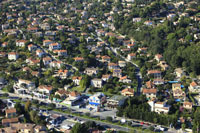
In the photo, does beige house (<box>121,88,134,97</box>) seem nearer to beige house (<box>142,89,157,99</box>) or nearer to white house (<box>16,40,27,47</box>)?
beige house (<box>142,89,157,99</box>)

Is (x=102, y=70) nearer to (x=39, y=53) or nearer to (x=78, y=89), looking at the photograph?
(x=78, y=89)

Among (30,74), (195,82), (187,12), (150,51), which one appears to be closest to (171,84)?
(195,82)

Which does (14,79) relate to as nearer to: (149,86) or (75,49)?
(75,49)

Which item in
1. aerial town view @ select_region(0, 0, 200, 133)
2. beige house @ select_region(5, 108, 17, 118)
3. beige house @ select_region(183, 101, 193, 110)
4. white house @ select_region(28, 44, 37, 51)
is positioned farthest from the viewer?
white house @ select_region(28, 44, 37, 51)

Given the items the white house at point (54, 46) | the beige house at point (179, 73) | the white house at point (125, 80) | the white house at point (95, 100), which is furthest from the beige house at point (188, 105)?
the white house at point (54, 46)

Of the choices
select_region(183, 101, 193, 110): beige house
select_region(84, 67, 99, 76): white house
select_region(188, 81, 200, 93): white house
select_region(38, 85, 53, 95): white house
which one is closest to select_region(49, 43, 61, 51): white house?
select_region(84, 67, 99, 76): white house

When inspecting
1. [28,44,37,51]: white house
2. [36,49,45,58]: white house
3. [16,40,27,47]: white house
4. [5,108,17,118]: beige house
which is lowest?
[5,108,17,118]: beige house

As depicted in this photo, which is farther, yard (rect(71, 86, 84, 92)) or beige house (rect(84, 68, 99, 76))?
beige house (rect(84, 68, 99, 76))

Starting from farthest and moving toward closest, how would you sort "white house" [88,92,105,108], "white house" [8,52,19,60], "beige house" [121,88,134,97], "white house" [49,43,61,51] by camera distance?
"white house" [49,43,61,51]
"white house" [8,52,19,60]
"beige house" [121,88,134,97]
"white house" [88,92,105,108]
